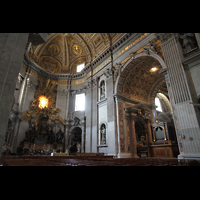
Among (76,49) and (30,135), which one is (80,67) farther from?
(30,135)

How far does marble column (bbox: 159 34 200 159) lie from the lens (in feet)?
18.0

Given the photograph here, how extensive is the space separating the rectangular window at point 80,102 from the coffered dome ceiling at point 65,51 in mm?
4035

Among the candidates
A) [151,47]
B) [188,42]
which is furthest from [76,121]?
[188,42]

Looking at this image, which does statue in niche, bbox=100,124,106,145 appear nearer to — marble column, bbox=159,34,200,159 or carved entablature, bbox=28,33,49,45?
marble column, bbox=159,34,200,159

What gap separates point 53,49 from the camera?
1836 cm

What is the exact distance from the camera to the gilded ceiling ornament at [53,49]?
1809 centimetres

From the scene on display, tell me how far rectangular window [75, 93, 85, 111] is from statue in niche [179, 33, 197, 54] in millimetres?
11651

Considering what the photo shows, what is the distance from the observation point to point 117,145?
10336 millimetres

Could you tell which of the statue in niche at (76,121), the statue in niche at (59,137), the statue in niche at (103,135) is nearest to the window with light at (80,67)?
the statue in niche at (76,121)

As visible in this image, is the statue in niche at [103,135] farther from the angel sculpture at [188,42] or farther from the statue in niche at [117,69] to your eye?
the angel sculpture at [188,42]

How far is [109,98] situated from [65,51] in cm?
1077

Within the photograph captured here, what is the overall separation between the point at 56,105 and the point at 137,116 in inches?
390

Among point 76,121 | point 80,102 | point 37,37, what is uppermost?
point 80,102
